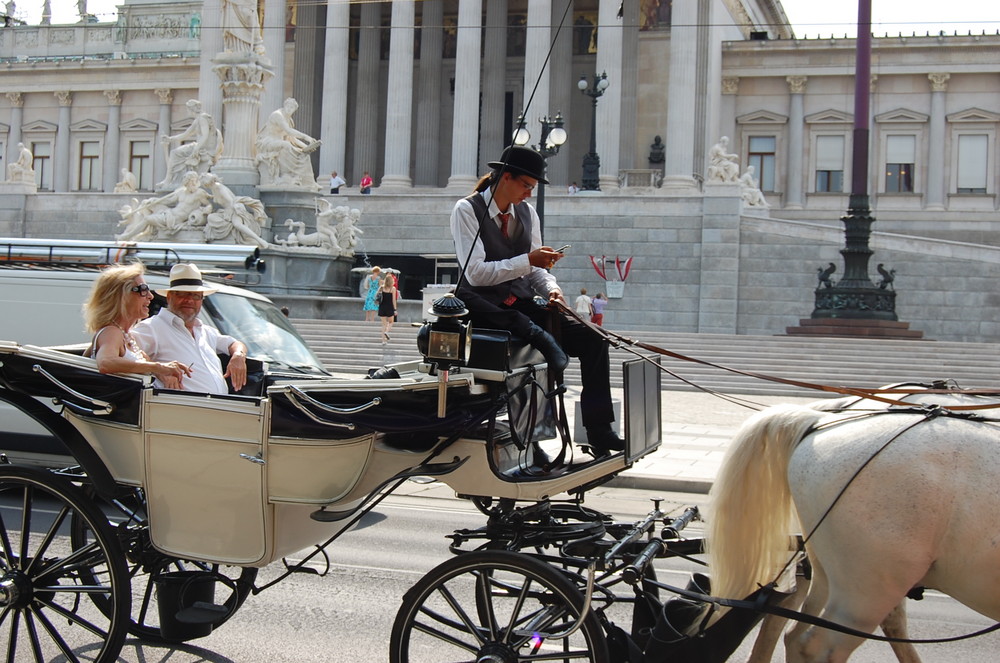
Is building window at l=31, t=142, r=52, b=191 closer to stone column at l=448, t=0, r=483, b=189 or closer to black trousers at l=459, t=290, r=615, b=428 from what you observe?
stone column at l=448, t=0, r=483, b=189

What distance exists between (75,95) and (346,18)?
2432 centimetres

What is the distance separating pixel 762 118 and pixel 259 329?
5240 cm

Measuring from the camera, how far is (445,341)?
471 centimetres

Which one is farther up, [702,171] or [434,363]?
[702,171]

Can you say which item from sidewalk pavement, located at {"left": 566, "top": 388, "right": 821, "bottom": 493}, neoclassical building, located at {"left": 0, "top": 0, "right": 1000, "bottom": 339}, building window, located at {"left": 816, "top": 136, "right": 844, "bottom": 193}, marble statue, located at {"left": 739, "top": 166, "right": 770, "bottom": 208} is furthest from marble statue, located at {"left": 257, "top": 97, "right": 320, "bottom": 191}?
building window, located at {"left": 816, "top": 136, "right": 844, "bottom": 193}

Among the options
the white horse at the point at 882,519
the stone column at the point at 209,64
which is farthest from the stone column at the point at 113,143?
the white horse at the point at 882,519

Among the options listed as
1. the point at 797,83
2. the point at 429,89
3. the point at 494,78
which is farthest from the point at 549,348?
the point at 797,83

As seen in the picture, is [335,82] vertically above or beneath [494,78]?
beneath

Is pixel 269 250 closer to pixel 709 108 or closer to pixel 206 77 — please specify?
pixel 206 77

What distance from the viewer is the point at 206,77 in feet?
176

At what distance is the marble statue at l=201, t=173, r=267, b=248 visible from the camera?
3038cm

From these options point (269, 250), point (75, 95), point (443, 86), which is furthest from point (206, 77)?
point (269, 250)

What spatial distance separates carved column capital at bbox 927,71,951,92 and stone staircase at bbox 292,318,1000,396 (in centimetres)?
3573

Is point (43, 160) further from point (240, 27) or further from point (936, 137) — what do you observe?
point (936, 137)
